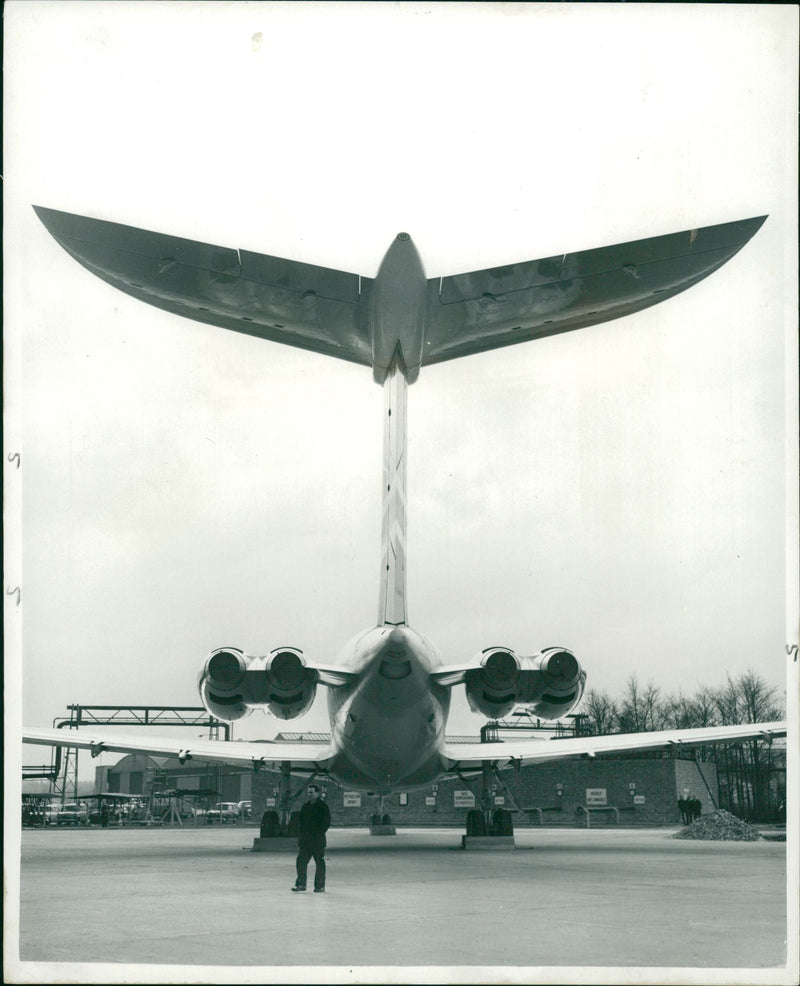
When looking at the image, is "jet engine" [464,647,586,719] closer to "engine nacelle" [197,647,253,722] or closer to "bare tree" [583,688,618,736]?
"engine nacelle" [197,647,253,722]

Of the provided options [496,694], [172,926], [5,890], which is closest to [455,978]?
[172,926]

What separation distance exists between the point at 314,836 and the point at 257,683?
2.72 metres

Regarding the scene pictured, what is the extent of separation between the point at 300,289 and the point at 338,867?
8.33 meters

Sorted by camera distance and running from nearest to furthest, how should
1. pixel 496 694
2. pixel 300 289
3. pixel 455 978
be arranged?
pixel 455 978, pixel 300 289, pixel 496 694

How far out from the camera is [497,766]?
19875 millimetres

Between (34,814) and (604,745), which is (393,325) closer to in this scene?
(604,745)

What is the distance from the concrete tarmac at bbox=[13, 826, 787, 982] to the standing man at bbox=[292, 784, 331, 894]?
0.17 metres

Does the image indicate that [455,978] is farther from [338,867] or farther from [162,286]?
[338,867]

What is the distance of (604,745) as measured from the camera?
63.5 feet

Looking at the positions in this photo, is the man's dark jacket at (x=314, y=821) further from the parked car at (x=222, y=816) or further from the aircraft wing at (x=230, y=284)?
the parked car at (x=222, y=816)

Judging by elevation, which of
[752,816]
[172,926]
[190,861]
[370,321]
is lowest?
[752,816]

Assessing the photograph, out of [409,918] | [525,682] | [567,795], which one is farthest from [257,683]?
[567,795]

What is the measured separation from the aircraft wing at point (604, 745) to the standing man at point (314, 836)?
788 cm

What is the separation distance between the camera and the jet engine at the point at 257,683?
12617 millimetres
